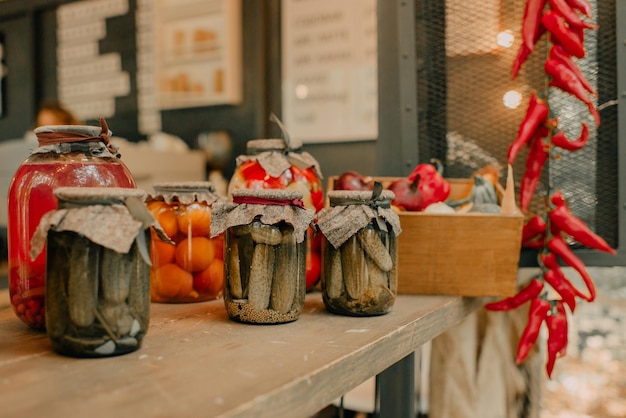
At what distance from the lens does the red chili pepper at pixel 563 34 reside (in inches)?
44.6

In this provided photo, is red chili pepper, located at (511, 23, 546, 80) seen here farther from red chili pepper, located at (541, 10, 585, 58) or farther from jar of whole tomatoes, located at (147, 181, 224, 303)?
jar of whole tomatoes, located at (147, 181, 224, 303)

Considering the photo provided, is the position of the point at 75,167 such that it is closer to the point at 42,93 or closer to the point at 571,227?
the point at 571,227

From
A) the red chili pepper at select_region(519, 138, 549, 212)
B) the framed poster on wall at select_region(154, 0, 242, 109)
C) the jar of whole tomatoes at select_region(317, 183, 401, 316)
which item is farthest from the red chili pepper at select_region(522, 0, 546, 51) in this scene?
the framed poster on wall at select_region(154, 0, 242, 109)

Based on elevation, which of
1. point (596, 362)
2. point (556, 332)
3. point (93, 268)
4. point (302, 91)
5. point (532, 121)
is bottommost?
point (596, 362)

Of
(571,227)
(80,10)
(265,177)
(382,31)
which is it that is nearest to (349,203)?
(265,177)

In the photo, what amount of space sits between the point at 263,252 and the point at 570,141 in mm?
726

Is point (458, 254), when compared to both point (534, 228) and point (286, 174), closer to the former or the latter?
point (534, 228)

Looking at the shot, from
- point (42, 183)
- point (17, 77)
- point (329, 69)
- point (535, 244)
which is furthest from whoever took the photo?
point (17, 77)

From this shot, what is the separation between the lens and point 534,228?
3.84 feet

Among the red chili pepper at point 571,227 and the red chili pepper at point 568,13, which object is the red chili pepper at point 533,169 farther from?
the red chili pepper at point 568,13

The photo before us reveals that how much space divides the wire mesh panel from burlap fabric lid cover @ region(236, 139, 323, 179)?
383mm

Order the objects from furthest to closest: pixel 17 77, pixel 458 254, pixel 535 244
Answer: pixel 17 77
pixel 535 244
pixel 458 254

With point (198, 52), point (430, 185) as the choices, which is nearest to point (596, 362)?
point (430, 185)

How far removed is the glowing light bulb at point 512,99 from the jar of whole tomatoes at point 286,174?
1.65ft
